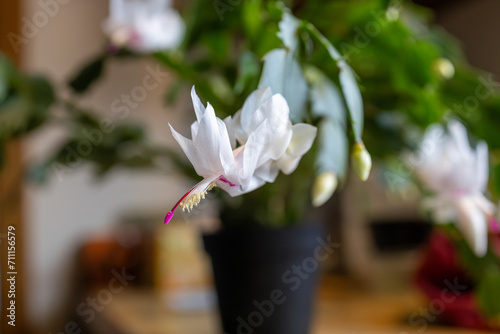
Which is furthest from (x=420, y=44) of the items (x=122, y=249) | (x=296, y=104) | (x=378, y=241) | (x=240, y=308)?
(x=122, y=249)

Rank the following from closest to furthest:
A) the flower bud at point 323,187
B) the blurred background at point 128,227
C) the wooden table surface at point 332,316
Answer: the flower bud at point 323,187 → the wooden table surface at point 332,316 → the blurred background at point 128,227

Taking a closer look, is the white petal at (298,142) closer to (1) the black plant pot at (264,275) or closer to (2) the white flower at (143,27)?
(1) the black plant pot at (264,275)

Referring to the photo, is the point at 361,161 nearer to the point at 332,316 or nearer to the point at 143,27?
the point at 143,27

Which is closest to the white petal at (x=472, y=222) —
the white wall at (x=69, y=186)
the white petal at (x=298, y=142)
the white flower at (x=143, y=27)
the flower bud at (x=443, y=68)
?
the flower bud at (x=443, y=68)

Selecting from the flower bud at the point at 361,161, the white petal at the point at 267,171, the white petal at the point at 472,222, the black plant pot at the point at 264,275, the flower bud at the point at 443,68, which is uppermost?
the white petal at the point at 267,171

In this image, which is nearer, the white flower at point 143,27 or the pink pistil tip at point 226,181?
the pink pistil tip at point 226,181

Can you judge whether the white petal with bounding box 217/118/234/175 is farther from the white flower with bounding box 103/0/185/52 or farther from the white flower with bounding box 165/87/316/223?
the white flower with bounding box 103/0/185/52

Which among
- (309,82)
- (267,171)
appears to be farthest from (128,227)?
(267,171)

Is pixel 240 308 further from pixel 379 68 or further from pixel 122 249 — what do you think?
pixel 122 249
